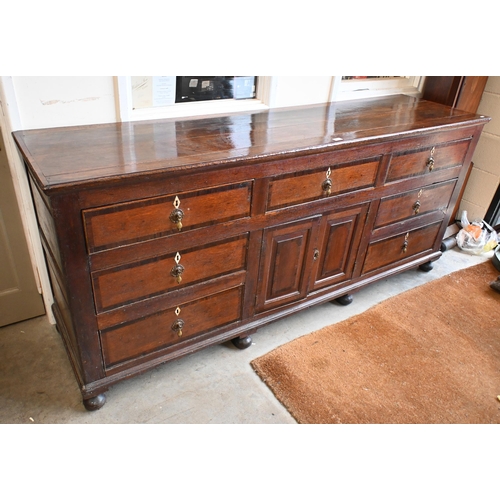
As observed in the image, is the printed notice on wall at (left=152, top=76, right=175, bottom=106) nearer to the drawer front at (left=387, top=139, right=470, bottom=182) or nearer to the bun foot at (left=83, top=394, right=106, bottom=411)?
the drawer front at (left=387, top=139, right=470, bottom=182)

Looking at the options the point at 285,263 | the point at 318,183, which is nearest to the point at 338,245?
the point at 285,263

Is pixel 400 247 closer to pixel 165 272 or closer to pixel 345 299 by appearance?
pixel 345 299

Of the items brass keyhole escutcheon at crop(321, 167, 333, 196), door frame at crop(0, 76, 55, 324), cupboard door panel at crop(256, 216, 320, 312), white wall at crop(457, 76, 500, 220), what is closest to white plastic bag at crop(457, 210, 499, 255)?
white wall at crop(457, 76, 500, 220)

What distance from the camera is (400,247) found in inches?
95.6

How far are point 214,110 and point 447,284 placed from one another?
165cm

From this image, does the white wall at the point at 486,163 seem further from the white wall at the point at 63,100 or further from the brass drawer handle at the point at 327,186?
the white wall at the point at 63,100

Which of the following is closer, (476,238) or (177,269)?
(177,269)

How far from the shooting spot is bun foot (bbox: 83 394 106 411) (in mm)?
1702

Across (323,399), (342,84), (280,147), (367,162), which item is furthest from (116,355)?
(342,84)

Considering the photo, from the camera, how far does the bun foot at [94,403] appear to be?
1.70 m

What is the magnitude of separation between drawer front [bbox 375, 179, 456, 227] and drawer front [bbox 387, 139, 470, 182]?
0.10 meters

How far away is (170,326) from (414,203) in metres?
1.37

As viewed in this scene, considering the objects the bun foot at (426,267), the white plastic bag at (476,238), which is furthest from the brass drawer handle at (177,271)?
the white plastic bag at (476,238)

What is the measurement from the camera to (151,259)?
1.55 metres
